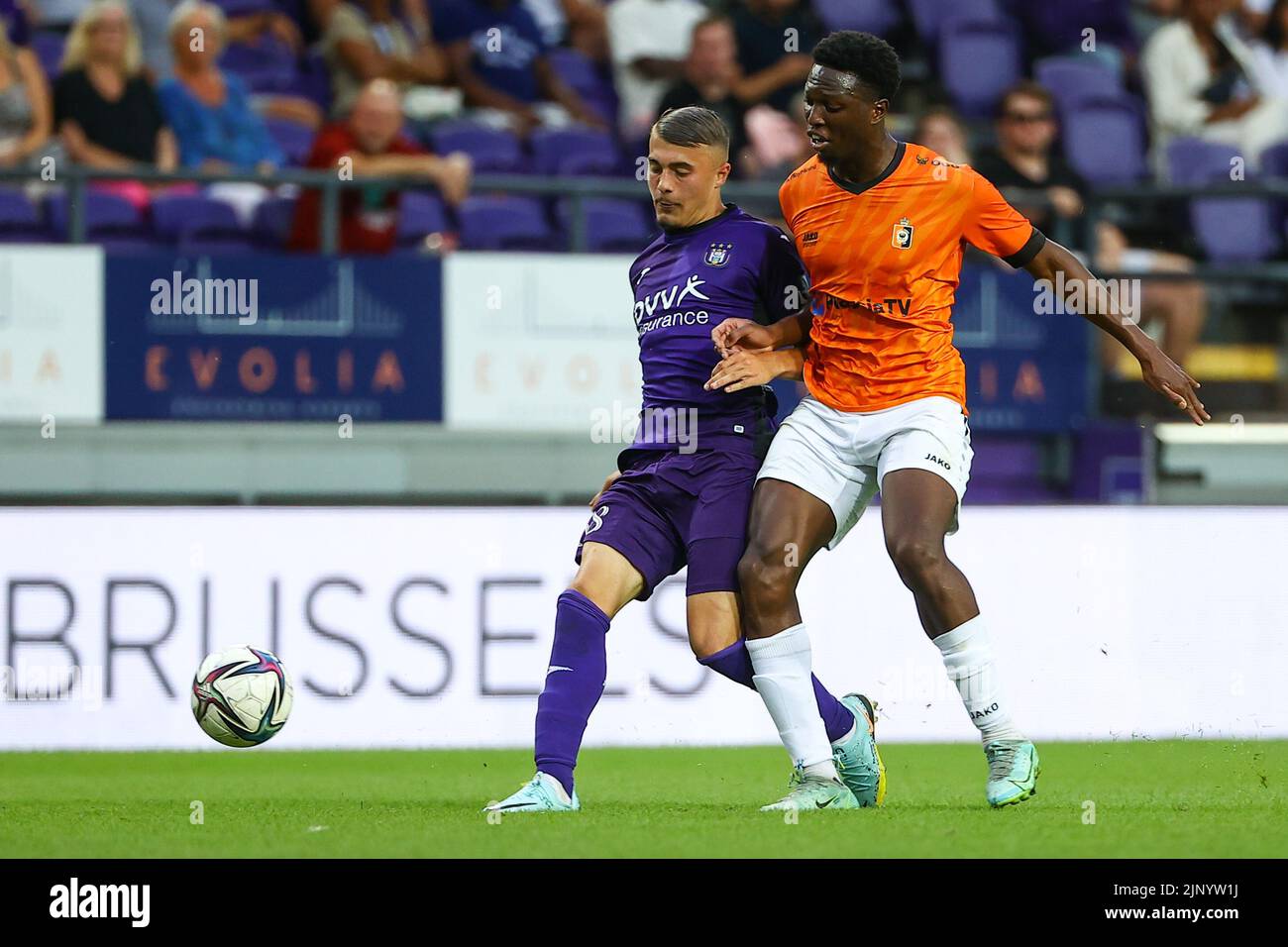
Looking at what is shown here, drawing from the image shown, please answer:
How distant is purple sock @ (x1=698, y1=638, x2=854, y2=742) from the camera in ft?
20.1

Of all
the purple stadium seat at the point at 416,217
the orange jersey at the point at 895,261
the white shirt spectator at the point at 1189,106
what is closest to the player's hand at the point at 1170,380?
the orange jersey at the point at 895,261

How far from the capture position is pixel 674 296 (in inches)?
246

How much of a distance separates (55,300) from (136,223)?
833mm

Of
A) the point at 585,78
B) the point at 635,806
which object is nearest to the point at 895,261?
the point at 635,806

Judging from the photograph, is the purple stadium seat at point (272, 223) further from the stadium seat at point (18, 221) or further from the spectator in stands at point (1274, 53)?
the spectator in stands at point (1274, 53)

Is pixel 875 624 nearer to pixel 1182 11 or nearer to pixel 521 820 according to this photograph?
pixel 521 820

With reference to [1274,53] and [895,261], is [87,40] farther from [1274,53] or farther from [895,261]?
[1274,53]

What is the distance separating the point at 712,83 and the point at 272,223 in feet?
9.23

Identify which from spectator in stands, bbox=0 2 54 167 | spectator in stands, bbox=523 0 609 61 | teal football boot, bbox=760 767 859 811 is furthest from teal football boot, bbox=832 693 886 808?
spectator in stands, bbox=523 0 609 61

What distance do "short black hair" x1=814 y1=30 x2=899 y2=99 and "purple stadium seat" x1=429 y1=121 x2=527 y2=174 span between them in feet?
21.2

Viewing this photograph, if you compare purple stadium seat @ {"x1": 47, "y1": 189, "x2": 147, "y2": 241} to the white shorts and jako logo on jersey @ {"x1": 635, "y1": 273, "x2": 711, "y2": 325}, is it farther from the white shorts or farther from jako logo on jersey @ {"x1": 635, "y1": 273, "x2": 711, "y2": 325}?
the white shorts

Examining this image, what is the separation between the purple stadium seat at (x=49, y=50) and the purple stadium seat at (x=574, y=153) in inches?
111
